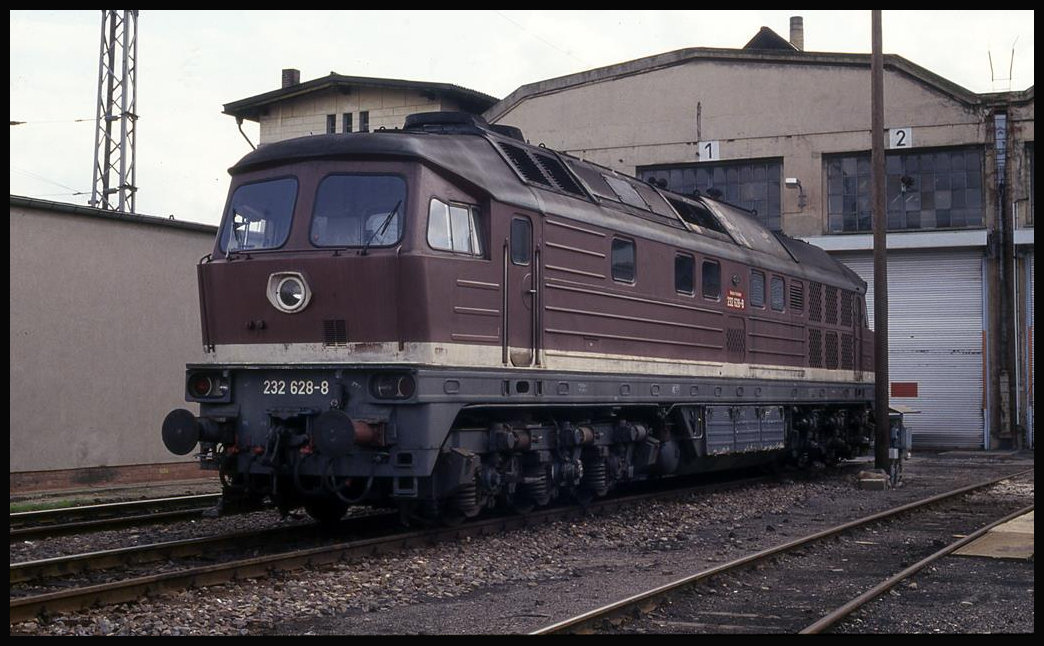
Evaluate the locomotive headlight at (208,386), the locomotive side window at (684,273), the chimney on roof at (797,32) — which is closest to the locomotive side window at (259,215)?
the locomotive headlight at (208,386)

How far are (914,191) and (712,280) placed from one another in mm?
16588

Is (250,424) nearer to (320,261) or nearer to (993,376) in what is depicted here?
(320,261)

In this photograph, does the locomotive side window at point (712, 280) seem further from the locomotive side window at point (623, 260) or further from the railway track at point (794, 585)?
the railway track at point (794, 585)

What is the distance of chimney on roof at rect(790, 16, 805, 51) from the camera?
39188 mm

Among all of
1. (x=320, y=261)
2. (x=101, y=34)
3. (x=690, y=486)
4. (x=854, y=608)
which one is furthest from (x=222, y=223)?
(x=101, y=34)

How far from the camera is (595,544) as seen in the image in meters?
11.4

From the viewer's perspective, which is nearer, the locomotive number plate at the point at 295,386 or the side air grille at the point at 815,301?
the locomotive number plate at the point at 295,386

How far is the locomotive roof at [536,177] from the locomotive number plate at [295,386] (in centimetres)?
209

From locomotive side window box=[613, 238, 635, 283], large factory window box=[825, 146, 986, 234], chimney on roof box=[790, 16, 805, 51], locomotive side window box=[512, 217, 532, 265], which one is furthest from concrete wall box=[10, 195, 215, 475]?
chimney on roof box=[790, 16, 805, 51]

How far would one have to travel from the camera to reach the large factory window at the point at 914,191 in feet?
97.5

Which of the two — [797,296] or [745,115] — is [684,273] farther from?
[745,115]

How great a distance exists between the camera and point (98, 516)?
13.4 meters

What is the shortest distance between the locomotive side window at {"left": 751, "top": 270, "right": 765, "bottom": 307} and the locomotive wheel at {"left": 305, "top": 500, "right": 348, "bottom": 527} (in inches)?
295

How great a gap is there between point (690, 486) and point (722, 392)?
6.51 feet
